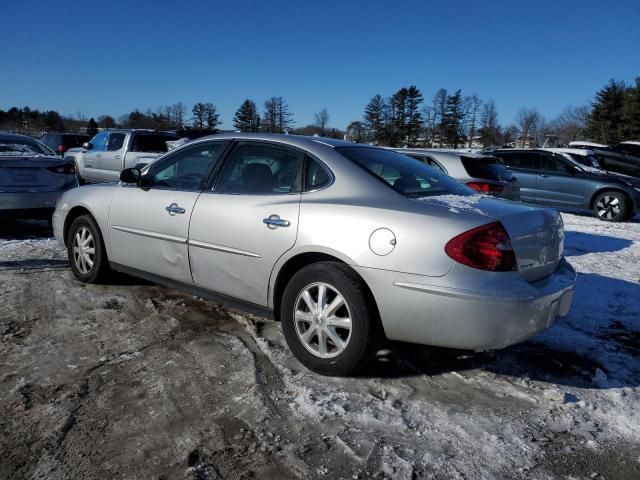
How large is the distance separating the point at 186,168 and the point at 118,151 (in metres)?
9.45

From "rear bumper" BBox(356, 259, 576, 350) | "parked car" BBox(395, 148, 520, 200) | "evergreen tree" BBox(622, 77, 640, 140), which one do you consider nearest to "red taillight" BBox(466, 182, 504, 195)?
"parked car" BBox(395, 148, 520, 200)

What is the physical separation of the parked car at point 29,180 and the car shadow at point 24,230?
36 cm

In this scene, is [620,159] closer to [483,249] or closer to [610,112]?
[483,249]

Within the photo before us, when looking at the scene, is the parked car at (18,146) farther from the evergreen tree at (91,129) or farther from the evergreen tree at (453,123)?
the evergreen tree at (453,123)

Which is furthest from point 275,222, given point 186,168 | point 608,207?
point 608,207

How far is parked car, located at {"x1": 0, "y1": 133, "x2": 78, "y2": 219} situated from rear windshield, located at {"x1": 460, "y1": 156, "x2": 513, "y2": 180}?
240 inches

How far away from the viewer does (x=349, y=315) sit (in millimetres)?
3105

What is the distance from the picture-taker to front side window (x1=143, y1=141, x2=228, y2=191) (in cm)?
411

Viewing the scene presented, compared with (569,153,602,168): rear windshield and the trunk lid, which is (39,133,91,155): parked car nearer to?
(569,153,602,168): rear windshield

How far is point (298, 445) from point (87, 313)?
2.51 m

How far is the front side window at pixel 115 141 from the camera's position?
1294 centimetres

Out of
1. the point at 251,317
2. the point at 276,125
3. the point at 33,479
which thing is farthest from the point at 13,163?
the point at 276,125

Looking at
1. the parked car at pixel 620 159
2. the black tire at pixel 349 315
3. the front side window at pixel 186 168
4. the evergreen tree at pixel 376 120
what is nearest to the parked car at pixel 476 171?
the front side window at pixel 186 168

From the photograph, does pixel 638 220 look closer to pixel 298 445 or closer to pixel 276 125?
pixel 298 445
